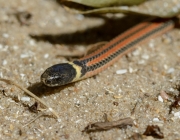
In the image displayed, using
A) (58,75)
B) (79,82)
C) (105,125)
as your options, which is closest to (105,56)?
(79,82)

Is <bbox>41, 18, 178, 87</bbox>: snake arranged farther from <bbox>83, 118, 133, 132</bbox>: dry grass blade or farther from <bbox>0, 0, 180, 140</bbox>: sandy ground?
<bbox>83, 118, 133, 132</bbox>: dry grass blade

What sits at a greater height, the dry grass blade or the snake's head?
the snake's head

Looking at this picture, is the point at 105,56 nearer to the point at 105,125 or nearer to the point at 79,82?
the point at 79,82

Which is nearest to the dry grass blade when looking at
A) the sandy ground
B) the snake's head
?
the sandy ground

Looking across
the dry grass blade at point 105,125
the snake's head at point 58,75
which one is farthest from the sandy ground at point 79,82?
the snake's head at point 58,75

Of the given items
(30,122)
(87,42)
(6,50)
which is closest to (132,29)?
(87,42)

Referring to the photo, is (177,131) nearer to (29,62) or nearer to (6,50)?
(29,62)
